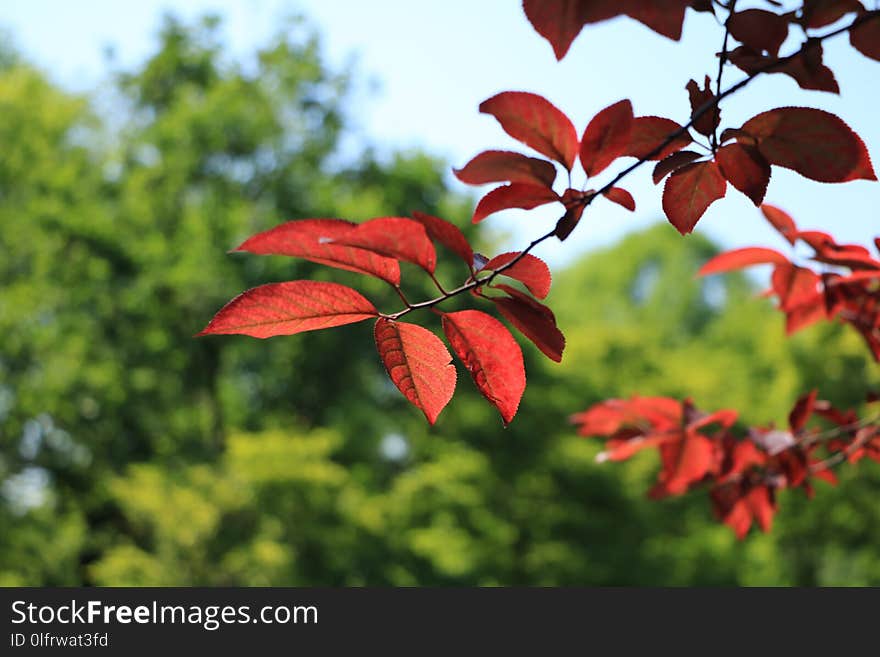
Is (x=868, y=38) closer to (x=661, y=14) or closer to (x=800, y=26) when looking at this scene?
(x=800, y=26)

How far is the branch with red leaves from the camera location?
0.46 metres

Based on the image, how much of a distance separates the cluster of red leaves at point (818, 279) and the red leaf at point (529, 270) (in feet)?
1.59

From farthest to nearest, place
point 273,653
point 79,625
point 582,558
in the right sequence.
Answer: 1. point 582,558
2. point 79,625
3. point 273,653

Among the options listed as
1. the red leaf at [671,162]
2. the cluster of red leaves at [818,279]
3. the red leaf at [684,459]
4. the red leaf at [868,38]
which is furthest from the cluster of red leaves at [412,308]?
the red leaf at [684,459]


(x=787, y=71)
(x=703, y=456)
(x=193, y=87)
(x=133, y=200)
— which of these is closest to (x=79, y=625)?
(x=703, y=456)

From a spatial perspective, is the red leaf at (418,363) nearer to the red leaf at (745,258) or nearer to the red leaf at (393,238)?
the red leaf at (393,238)

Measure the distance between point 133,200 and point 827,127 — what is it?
11.4 meters

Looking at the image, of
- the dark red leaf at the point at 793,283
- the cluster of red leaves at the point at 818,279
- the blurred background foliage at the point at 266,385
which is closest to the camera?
the cluster of red leaves at the point at 818,279

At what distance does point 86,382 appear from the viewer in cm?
1021

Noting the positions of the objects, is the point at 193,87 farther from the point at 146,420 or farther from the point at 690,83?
the point at 690,83

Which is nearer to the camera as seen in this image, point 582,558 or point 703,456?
point 703,456

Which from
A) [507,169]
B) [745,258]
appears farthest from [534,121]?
[745,258]

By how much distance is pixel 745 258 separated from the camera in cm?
95

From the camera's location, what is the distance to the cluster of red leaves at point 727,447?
1036 mm
